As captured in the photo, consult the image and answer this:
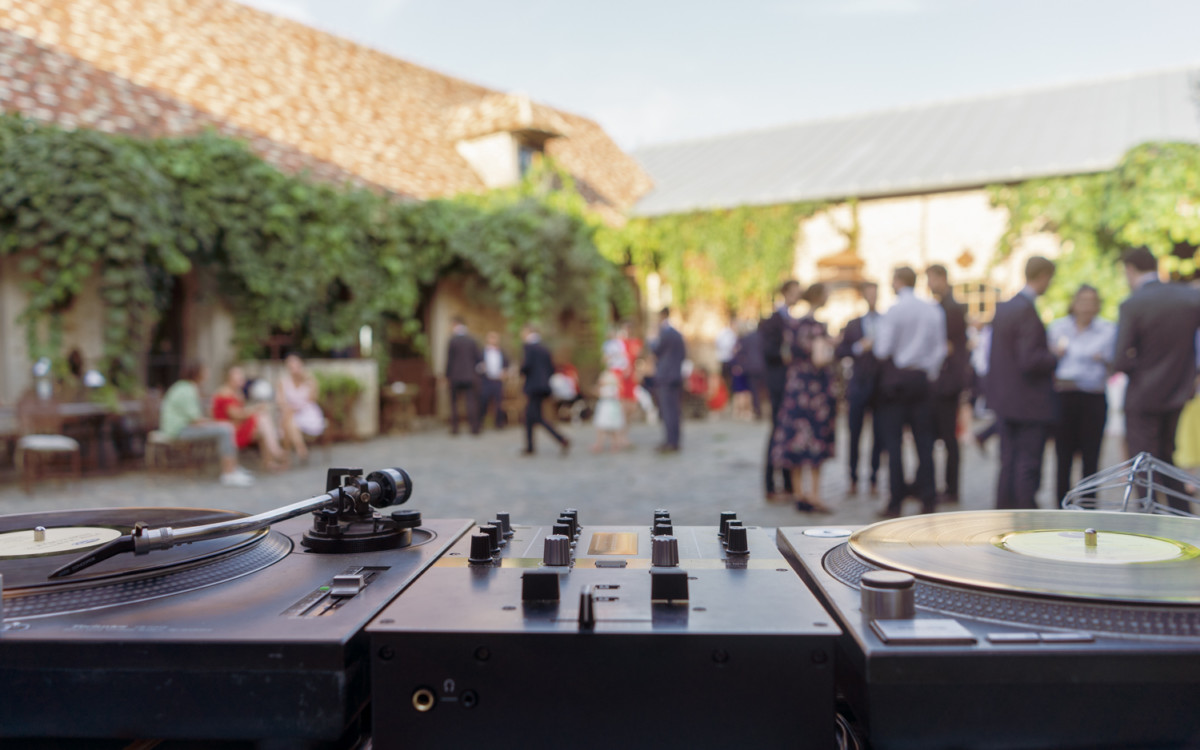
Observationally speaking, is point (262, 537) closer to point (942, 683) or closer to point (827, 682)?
point (827, 682)

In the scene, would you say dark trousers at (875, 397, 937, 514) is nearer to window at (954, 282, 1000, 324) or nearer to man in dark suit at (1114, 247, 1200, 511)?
man in dark suit at (1114, 247, 1200, 511)

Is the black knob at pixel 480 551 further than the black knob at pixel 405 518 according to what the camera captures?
No

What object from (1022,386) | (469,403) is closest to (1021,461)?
(1022,386)

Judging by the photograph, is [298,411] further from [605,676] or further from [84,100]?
[605,676]

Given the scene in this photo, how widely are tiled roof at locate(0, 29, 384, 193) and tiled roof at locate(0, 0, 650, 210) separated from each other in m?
0.35

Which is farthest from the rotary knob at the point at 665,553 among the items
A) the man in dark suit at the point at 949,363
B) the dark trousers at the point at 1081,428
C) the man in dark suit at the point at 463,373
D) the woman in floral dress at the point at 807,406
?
the man in dark suit at the point at 463,373

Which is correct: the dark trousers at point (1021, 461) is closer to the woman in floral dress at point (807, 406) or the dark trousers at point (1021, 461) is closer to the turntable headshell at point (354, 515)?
the woman in floral dress at point (807, 406)

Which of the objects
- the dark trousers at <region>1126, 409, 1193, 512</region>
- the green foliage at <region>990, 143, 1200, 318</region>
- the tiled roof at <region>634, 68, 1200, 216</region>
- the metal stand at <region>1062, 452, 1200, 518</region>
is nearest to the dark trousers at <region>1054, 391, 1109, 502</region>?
the dark trousers at <region>1126, 409, 1193, 512</region>

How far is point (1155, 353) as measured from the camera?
5.20m

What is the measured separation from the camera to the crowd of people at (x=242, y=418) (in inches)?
351

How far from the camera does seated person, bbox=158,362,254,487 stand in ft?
29.1

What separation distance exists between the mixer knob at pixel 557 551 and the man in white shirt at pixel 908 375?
566 cm

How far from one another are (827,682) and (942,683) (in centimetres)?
12

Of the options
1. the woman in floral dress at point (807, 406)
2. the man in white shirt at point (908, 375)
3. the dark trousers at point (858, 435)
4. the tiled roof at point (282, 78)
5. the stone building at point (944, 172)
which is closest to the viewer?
the man in white shirt at point (908, 375)
